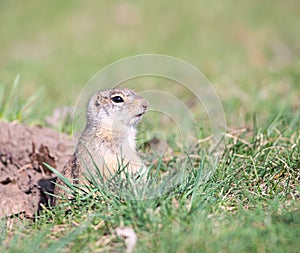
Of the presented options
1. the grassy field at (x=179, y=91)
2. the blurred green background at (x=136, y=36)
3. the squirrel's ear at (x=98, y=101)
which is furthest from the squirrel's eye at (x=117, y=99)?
the blurred green background at (x=136, y=36)

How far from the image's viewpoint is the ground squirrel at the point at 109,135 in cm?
397

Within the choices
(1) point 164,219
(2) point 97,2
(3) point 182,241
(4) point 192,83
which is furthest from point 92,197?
(2) point 97,2

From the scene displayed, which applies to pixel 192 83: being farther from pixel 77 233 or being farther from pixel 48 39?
pixel 77 233

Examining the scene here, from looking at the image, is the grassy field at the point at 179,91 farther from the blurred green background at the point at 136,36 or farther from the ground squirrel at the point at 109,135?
the ground squirrel at the point at 109,135

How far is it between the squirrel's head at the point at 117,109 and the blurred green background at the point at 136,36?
3.94m

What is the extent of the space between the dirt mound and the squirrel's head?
749 millimetres

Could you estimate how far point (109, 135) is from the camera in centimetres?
407

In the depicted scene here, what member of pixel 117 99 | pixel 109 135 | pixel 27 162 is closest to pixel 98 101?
pixel 117 99

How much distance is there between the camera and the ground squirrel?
3.97m

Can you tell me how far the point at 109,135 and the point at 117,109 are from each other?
206mm

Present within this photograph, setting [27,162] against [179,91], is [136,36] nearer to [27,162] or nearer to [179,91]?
Result: [179,91]

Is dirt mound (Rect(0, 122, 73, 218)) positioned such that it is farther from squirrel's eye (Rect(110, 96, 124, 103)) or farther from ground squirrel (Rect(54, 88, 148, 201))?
squirrel's eye (Rect(110, 96, 124, 103))

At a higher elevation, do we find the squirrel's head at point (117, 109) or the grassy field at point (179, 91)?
the squirrel's head at point (117, 109)

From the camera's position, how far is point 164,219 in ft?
10.1
